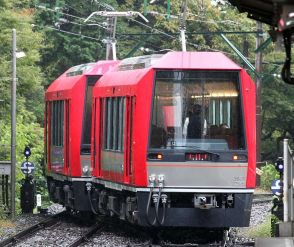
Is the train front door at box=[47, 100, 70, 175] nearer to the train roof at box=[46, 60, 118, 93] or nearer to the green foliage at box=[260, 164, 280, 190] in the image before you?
the train roof at box=[46, 60, 118, 93]

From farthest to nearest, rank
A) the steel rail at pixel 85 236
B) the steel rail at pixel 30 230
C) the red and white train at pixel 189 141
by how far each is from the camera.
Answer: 1. the steel rail at pixel 30 230
2. the steel rail at pixel 85 236
3. the red and white train at pixel 189 141

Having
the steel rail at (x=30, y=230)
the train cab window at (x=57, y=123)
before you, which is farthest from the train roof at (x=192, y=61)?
the train cab window at (x=57, y=123)

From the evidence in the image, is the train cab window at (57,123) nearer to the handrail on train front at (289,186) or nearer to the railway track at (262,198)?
the railway track at (262,198)

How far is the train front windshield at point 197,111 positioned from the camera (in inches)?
672

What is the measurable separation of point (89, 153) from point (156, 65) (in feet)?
16.7

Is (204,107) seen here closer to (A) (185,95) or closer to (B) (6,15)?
(A) (185,95)

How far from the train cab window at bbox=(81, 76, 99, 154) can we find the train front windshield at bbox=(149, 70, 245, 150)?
5.01 metres

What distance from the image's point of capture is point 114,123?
62.3ft

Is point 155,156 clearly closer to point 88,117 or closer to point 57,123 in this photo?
point 88,117

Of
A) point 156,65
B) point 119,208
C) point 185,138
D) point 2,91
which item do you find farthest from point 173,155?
point 2,91

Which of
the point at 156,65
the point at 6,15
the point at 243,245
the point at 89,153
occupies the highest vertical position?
the point at 6,15

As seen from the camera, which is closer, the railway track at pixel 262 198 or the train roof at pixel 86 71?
the train roof at pixel 86 71

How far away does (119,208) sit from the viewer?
19.3 m

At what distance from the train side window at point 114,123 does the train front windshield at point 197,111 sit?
4.02ft
